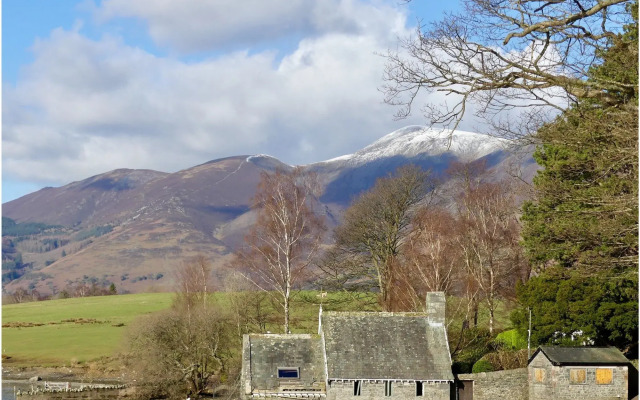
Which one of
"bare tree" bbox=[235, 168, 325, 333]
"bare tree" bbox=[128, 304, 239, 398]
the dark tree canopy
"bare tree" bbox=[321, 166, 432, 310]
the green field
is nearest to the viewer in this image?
the dark tree canopy

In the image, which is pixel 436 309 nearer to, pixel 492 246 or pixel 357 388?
pixel 357 388

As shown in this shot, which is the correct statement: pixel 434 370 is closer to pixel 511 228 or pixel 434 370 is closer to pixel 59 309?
pixel 511 228

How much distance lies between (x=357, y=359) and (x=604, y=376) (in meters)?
11.1

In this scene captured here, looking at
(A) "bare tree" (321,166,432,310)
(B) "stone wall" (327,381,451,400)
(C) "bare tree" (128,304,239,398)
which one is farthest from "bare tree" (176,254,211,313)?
(B) "stone wall" (327,381,451,400)

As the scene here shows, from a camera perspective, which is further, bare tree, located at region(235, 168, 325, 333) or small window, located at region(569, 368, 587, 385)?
bare tree, located at region(235, 168, 325, 333)

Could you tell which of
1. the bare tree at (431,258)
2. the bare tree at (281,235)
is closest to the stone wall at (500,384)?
the bare tree at (431,258)

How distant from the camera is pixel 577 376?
117 ft

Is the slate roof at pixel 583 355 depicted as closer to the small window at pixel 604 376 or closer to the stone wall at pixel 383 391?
the small window at pixel 604 376

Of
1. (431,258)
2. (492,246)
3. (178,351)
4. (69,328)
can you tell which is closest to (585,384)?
(431,258)

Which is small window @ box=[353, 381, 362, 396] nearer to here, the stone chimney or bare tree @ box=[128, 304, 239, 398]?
the stone chimney

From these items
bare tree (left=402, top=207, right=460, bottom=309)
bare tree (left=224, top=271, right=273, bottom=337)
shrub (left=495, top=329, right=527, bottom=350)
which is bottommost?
shrub (left=495, top=329, right=527, bottom=350)

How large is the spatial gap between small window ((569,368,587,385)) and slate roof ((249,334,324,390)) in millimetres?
11262

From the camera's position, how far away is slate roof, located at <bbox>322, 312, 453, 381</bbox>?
119 feet

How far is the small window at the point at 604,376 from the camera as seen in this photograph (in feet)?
116
